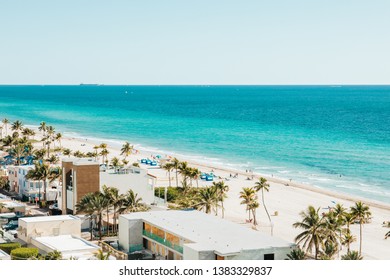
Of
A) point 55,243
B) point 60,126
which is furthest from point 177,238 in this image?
point 60,126

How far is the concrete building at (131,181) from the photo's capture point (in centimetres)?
5431

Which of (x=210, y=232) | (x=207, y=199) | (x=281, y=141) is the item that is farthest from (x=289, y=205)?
(x=281, y=141)

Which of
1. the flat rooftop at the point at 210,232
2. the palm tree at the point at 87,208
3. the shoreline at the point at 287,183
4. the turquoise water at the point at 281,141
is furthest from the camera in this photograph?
the turquoise water at the point at 281,141

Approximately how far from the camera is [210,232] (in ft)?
112

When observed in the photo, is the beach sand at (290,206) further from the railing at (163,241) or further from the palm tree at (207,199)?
the railing at (163,241)

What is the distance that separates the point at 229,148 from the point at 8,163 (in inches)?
2022

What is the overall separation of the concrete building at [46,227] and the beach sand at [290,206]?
1765 centimetres

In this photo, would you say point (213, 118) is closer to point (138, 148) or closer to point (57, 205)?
point (138, 148)

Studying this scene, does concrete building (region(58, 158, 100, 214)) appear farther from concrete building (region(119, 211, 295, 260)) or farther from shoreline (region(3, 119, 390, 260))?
shoreline (region(3, 119, 390, 260))

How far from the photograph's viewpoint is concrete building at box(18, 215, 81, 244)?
39.2m

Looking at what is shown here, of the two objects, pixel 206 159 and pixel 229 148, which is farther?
pixel 229 148

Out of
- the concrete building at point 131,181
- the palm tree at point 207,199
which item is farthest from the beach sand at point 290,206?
the concrete building at point 131,181

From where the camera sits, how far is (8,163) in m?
80.6

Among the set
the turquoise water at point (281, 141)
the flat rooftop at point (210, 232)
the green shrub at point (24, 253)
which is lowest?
the turquoise water at point (281, 141)
